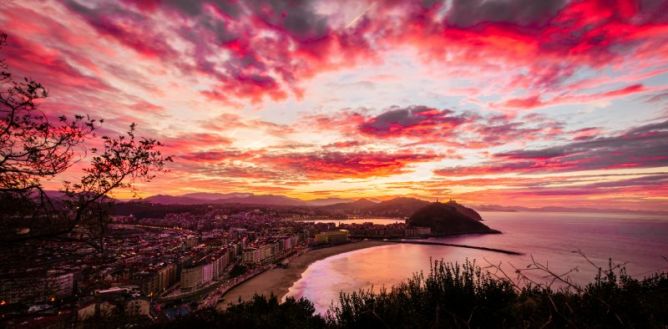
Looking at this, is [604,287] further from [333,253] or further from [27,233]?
[333,253]

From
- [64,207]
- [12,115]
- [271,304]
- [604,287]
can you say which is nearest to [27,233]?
[64,207]

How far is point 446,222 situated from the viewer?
12888cm

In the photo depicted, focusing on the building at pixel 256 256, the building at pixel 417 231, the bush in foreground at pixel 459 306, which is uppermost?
the bush in foreground at pixel 459 306

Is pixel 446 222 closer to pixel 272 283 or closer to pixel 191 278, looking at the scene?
pixel 272 283

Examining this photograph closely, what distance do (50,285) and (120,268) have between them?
55.3 ft

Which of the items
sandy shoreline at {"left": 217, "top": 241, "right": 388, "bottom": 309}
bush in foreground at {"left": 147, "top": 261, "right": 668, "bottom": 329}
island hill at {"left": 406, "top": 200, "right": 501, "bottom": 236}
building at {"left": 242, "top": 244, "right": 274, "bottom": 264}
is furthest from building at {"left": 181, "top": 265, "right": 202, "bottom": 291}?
island hill at {"left": 406, "top": 200, "right": 501, "bottom": 236}

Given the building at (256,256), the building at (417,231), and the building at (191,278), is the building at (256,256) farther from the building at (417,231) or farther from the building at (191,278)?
the building at (417,231)

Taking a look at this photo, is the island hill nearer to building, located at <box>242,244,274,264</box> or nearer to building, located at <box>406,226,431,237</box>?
building, located at <box>406,226,431,237</box>

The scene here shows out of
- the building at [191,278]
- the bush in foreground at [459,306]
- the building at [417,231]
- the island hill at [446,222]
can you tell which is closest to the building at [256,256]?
the building at [191,278]

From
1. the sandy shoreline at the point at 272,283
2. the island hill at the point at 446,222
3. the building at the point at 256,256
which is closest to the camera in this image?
the sandy shoreline at the point at 272,283

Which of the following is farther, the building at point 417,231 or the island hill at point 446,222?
the island hill at point 446,222

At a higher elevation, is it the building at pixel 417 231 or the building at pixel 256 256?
the building at pixel 256 256

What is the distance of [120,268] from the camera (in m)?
50.2

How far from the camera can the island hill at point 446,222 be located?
400 feet
